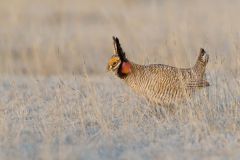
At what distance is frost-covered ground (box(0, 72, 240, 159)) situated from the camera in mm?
5141

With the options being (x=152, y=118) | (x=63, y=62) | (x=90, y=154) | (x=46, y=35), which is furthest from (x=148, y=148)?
(x=46, y=35)

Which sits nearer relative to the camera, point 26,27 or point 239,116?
point 239,116

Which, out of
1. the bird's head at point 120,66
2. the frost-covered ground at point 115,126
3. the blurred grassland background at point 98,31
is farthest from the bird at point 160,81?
the blurred grassland background at point 98,31

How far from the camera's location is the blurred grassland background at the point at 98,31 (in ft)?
35.4

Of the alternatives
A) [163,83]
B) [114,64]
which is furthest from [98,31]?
[163,83]

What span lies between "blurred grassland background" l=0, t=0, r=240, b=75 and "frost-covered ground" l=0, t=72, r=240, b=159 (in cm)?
146

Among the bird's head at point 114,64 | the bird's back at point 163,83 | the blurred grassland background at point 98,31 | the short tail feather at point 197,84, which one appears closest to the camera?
the bird's back at point 163,83

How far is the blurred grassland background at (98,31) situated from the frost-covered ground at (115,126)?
1456mm

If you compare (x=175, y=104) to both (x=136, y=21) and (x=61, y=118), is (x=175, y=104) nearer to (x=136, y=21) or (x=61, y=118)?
(x=61, y=118)

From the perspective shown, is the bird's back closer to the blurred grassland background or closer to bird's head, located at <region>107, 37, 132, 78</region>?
bird's head, located at <region>107, 37, 132, 78</region>

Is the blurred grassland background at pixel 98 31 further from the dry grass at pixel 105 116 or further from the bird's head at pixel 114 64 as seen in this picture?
the bird's head at pixel 114 64

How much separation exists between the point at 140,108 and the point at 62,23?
9.50 m

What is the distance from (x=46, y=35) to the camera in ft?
46.1

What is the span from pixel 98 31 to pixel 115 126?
9.06 meters
